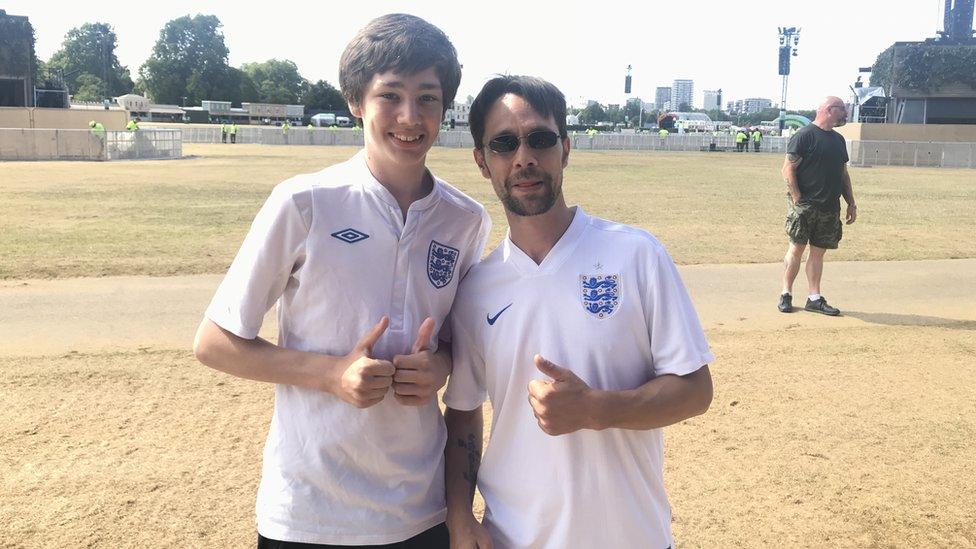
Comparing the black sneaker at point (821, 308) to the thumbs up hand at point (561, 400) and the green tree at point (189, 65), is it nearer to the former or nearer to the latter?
the thumbs up hand at point (561, 400)

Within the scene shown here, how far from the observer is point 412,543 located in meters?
2.34

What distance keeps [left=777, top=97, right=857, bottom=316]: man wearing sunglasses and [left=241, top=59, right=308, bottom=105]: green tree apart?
129 meters

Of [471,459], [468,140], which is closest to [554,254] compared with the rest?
[471,459]

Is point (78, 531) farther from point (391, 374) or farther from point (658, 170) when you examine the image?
point (658, 170)

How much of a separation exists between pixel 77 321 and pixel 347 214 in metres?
6.61

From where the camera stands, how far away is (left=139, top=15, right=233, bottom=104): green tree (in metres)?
124

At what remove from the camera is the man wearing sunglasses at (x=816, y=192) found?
8.82 m

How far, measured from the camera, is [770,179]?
1211 inches

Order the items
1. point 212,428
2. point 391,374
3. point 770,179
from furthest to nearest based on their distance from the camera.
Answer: point 770,179
point 212,428
point 391,374

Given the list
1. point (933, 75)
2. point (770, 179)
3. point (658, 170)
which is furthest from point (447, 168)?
point (933, 75)

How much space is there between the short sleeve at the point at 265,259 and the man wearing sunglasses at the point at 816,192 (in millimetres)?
7501

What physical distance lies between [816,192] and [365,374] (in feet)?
26.0

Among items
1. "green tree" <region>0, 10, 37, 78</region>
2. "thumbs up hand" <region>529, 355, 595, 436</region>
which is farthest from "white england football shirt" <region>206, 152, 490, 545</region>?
"green tree" <region>0, 10, 37, 78</region>

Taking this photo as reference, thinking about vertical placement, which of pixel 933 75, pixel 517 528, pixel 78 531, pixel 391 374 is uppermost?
pixel 933 75
